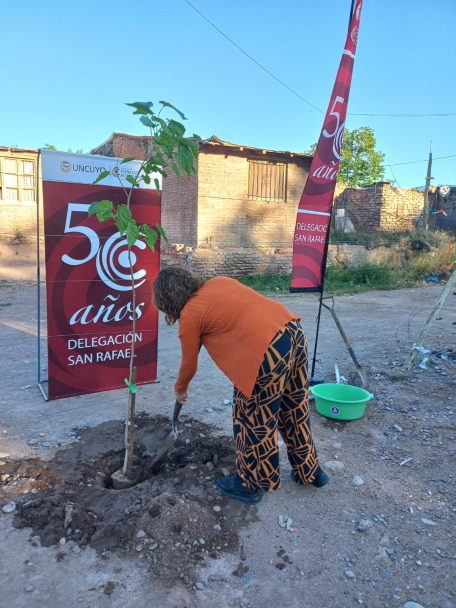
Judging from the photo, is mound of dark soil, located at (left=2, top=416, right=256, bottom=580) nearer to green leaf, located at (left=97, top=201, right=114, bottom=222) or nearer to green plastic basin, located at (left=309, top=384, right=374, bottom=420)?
green plastic basin, located at (left=309, top=384, right=374, bottom=420)

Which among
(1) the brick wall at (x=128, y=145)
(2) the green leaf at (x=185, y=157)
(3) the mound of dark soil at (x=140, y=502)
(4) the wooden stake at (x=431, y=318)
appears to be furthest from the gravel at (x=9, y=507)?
(1) the brick wall at (x=128, y=145)

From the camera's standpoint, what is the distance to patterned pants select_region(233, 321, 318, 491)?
7.90ft

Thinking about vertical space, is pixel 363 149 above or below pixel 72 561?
above

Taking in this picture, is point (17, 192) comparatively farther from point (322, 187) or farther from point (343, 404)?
point (343, 404)

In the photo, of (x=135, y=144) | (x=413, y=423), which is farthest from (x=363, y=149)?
(x=413, y=423)

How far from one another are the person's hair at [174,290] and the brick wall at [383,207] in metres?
15.4

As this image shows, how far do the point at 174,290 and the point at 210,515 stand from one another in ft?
4.30

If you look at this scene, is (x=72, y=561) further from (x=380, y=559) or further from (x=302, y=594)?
(x=380, y=559)

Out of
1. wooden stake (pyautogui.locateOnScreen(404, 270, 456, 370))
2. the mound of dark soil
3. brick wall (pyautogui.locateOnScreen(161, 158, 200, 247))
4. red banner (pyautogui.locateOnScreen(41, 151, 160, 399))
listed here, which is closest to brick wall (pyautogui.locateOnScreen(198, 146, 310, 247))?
brick wall (pyautogui.locateOnScreen(161, 158, 200, 247))

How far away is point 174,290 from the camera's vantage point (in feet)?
7.89

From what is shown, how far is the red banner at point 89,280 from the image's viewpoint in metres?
3.82

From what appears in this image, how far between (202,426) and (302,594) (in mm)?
1786

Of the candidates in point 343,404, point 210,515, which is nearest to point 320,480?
point 210,515

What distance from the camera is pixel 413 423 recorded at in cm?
381
